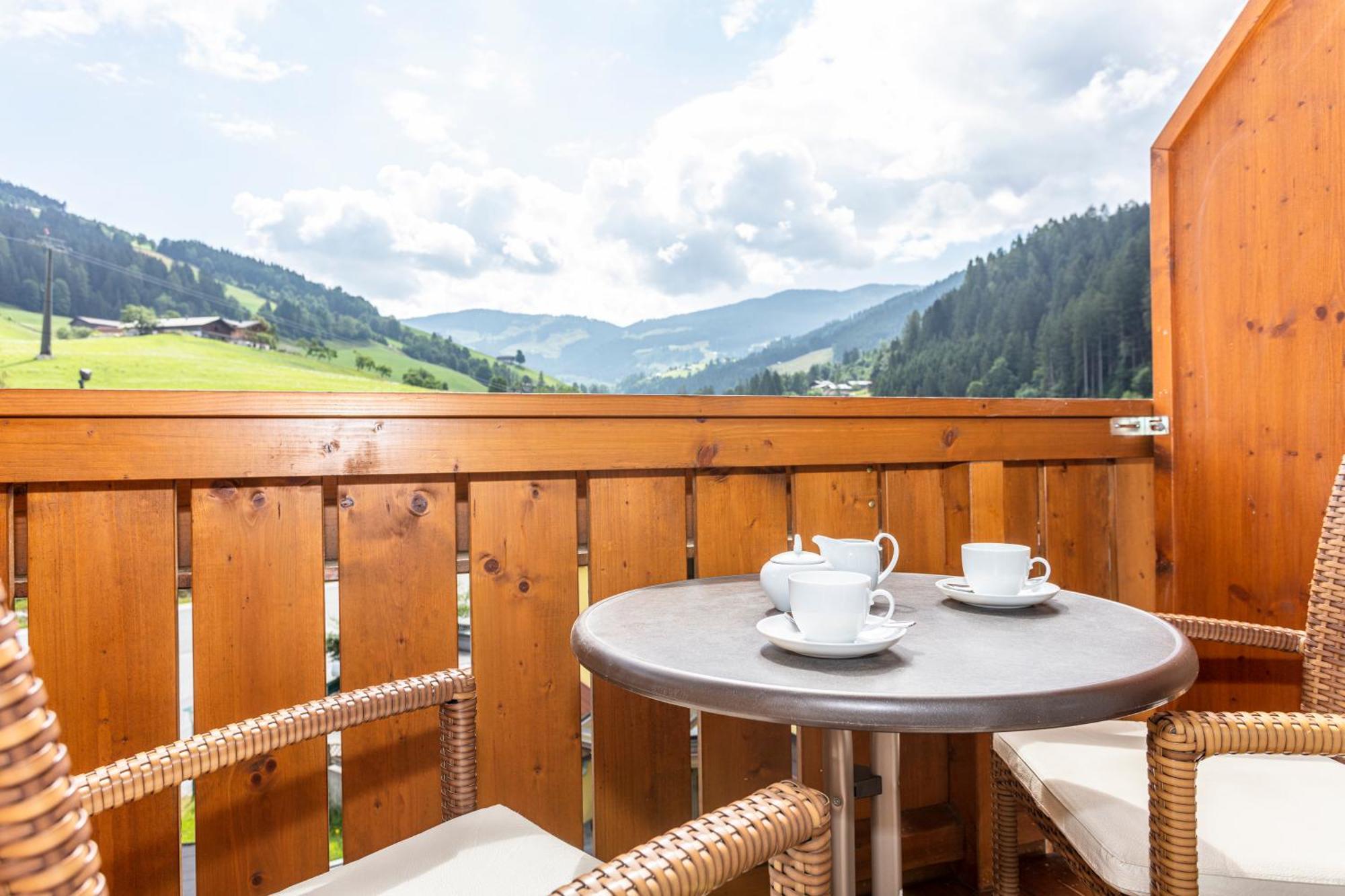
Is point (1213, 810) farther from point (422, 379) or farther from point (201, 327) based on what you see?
point (201, 327)

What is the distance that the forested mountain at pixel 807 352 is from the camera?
78.8 inches

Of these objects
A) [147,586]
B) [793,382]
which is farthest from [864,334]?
[147,586]

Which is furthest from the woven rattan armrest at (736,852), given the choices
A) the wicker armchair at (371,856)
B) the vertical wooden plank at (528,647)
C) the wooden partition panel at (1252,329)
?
the wooden partition panel at (1252,329)

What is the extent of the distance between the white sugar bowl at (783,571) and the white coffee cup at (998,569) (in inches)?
8.5

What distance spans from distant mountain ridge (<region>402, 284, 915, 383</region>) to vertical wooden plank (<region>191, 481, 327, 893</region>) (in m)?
0.64

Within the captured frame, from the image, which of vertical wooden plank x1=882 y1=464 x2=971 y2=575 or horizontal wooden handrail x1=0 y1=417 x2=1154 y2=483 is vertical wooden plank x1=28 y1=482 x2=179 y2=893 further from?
vertical wooden plank x1=882 y1=464 x2=971 y2=575

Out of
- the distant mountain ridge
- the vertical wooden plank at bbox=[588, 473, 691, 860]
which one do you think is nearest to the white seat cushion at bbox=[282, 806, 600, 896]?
the vertical wooden plank at bbox=[588, 473, 691, 860]

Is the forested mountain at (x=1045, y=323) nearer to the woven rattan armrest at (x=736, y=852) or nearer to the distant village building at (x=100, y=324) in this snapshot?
the woven rattan armrest at (x=736, y=852)

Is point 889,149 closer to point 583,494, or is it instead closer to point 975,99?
point 975,99

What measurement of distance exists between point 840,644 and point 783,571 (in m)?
0.24

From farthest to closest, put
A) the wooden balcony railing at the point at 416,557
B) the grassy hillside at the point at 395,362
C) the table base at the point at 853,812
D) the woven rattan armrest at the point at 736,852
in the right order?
the grassy hillside at the point at 395,362, the wooden balcony railing at the point at 416,557, the table base at the point at 853,812, the woven rattan armrest at the point at 736,852

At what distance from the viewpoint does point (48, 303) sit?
4.45 ft

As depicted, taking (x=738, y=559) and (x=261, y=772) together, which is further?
(x=738, y=559)

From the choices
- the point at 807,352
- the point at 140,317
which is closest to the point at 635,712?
the point at 807,352
